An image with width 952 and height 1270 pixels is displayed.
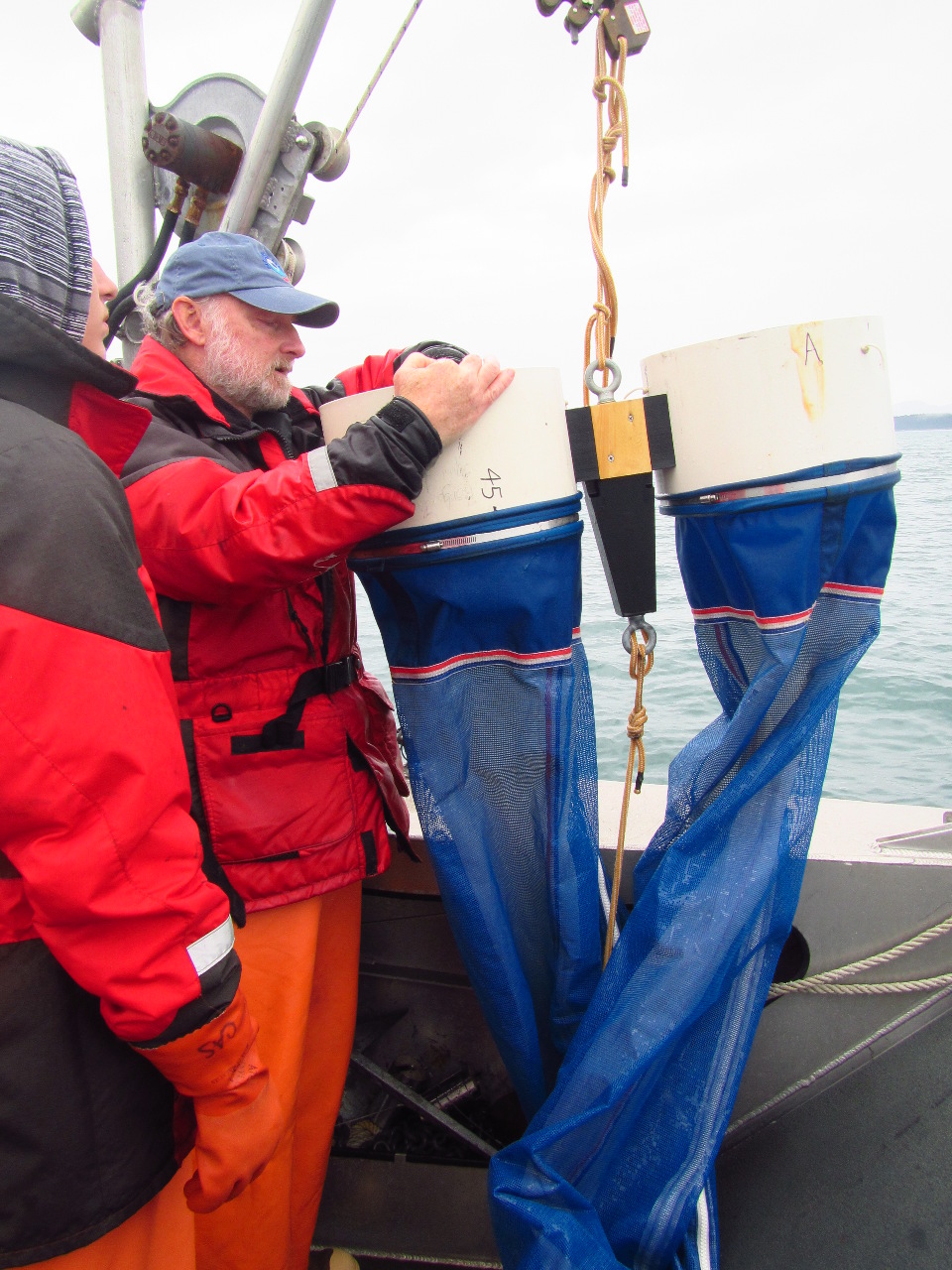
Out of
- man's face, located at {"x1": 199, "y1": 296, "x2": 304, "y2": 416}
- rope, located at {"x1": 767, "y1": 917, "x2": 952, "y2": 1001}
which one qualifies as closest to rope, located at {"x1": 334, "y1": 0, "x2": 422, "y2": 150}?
man's face, located at {"x1": 199, "y1": 296, "x2": 304, "y2": 416}

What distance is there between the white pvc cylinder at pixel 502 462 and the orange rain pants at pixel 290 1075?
0.81 meters

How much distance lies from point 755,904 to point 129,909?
1021mm

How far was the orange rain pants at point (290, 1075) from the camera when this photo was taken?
5.30 feet

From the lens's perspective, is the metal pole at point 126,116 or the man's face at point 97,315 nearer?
the man's face at point 97,315

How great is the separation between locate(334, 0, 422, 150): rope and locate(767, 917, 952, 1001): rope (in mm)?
2508

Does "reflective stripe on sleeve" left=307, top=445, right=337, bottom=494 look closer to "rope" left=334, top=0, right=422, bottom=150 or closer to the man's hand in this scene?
the man's hand

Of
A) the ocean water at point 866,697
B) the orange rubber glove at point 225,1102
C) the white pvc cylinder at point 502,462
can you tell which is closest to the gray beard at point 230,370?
the white pvc cylinder at point 502,462

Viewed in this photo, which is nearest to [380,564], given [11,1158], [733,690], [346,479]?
[346,479]

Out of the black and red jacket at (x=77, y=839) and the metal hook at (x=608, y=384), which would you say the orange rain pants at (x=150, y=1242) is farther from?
the metal hook at (x=608, y=384)

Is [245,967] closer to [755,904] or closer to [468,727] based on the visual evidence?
[468,727]

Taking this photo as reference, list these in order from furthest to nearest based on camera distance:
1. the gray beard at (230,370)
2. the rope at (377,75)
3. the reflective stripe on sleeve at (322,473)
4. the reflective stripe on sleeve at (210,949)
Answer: the rope at (377,75)
the gray beard at (230,370)
the reflective stripe on sleeve at (322,473)
the reflective stripe on sleeve at (210,949)

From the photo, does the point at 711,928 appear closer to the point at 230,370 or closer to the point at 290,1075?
the point at 290,1075

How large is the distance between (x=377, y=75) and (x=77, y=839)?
2339 mm

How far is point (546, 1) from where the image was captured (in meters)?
1.54
